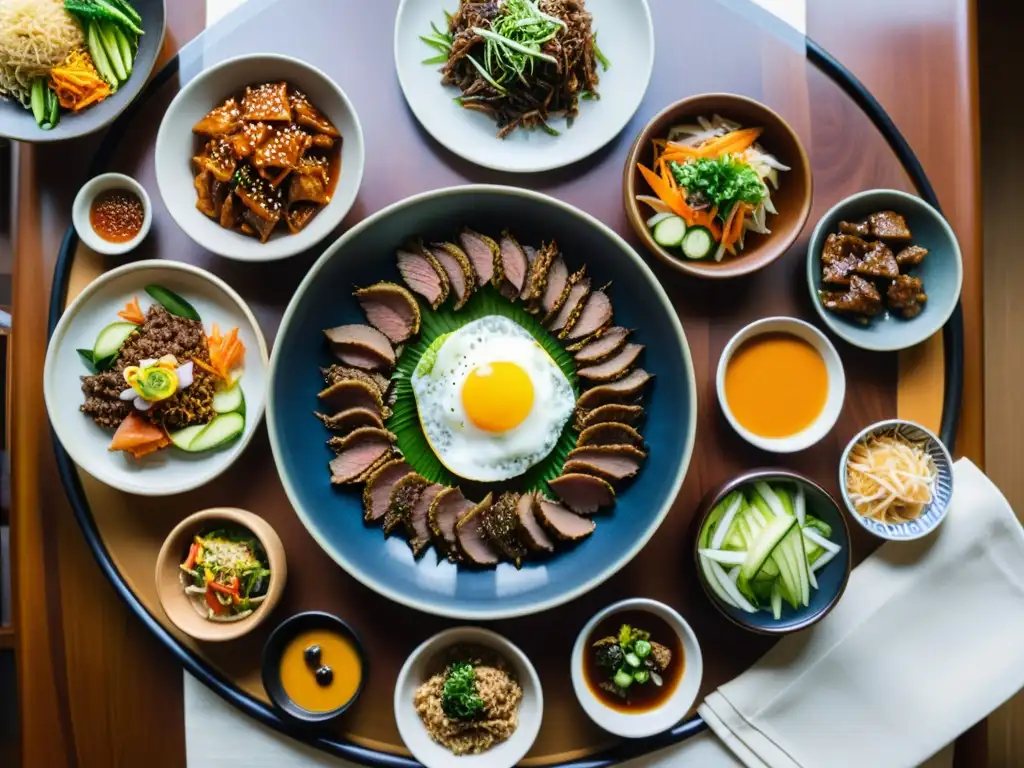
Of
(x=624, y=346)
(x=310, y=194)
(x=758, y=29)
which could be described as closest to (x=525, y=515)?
(x=624, y=346)

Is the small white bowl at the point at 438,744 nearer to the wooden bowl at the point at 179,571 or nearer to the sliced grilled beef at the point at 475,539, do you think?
the sliced grilled beef at the point at 475,539

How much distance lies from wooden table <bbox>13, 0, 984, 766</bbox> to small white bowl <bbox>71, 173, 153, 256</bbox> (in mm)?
180

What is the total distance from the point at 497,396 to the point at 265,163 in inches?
52.3

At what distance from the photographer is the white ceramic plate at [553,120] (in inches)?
126

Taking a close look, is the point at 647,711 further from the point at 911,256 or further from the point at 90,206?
the point at 90,206

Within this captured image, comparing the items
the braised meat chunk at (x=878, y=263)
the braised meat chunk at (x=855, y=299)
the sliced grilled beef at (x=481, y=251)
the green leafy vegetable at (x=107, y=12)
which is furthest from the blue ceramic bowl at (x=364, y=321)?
the green leafy vegetable at (x=107, y=12)

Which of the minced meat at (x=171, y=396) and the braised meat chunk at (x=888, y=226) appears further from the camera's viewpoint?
the braised meat chunk at (x=888, y=226)

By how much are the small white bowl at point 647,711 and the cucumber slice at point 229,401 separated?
5.40ft

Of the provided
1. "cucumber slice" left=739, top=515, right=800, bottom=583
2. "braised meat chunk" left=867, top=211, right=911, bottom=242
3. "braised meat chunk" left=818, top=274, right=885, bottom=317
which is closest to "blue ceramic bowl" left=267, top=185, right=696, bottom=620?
"cucumber slice" left=739, top=515, right=800, bottom=583

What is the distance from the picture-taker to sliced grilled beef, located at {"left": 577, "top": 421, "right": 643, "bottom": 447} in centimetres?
311

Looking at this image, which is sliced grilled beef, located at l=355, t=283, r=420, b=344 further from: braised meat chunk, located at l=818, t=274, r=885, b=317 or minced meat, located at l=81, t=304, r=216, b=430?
braised meat chunk, located at l=818, t=274, r=885, b=317

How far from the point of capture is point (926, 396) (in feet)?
10.6

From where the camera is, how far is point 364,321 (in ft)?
10.6

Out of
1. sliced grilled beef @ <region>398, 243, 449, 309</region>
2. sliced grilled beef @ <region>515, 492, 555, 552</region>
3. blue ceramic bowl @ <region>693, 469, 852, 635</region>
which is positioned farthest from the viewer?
sliced grilled beef @ <region>398, 243, 449, 309</region>
